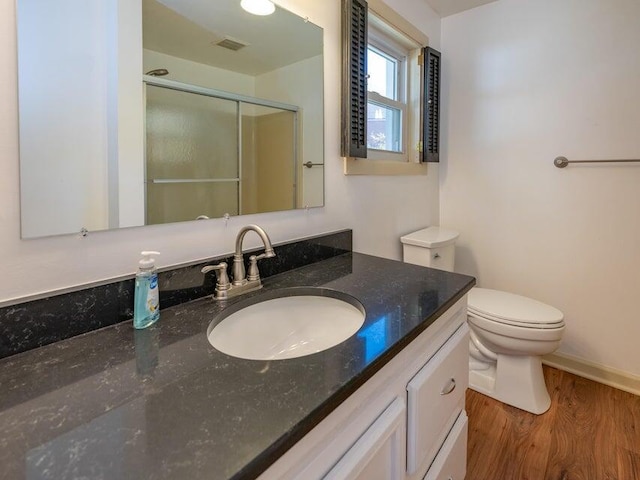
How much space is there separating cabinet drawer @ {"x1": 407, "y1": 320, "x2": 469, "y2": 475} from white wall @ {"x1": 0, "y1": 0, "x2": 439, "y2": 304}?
0.65m

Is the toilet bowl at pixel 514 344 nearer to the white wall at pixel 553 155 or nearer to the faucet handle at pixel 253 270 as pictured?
the white wall at pixel 553 155

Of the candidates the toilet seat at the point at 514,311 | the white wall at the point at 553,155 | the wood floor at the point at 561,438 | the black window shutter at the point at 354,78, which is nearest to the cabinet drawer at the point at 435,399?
the wood floor at the point at 561,438

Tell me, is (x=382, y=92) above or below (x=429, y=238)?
above

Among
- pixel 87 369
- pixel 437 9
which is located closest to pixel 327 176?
pixel 87 369

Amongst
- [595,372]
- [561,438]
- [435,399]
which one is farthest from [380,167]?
[595,372]

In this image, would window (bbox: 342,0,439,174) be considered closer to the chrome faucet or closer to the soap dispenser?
the chrome faucet

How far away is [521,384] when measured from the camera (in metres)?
1.67

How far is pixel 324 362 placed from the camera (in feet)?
2.10

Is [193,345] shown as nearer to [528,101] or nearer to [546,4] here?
[528,101]

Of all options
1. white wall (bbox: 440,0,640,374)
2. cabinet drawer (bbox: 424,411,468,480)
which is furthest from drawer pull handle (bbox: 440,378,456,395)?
white wall (bbox: 440,0,640,374)

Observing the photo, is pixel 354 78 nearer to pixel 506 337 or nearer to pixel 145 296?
pixel 145 296

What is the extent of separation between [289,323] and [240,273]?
0.68 feet

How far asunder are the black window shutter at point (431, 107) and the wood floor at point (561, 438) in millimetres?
1378

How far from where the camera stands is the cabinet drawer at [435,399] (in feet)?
2.68
